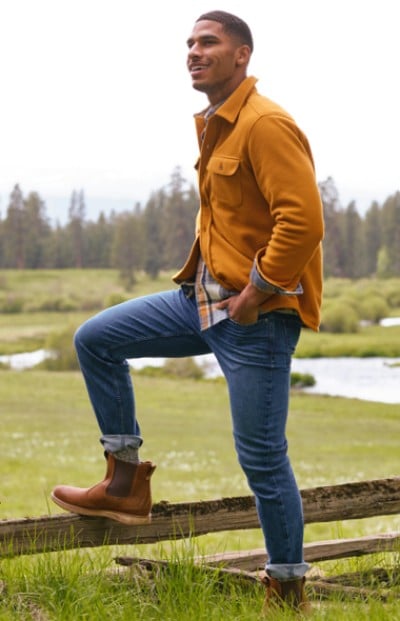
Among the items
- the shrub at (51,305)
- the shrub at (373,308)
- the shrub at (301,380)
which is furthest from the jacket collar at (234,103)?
the shrub at (51,305)

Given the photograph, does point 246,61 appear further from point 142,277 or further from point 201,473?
point 142,277

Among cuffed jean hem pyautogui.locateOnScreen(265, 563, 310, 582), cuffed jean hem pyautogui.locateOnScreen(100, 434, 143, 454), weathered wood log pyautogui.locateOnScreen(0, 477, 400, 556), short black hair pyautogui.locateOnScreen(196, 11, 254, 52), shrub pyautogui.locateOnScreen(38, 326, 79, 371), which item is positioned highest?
short black hair pyautogui.locateOnScreen(196, 11, 254, 52)

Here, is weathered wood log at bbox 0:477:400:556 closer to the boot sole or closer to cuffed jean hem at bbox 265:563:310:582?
the boot sole

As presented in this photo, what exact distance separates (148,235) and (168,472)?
4653 centimetres

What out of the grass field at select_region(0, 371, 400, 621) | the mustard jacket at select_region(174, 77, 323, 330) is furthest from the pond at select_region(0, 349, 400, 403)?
the mustard jacket at select_region(174, 77, 323, 330)

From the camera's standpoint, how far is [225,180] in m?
3.08

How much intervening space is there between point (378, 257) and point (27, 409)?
39250mm

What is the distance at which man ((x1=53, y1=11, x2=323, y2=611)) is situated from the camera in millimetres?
2990

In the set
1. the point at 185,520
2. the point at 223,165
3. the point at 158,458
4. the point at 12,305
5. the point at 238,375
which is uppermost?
the point at 223,165

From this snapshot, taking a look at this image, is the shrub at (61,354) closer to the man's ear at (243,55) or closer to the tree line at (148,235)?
the tree line at (148,235)

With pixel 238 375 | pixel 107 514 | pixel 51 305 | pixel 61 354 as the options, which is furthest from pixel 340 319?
pixel 238 375

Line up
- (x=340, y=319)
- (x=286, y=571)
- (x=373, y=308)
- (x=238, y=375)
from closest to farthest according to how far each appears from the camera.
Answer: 1. (x=238, y=375)
2. (x=286, y=571)
3. (x=340, y=319)
4. (x=373, y=308)

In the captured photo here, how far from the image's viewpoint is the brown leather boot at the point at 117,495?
11.7ft

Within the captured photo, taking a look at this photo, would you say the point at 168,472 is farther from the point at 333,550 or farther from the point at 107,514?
the point at 107,514
